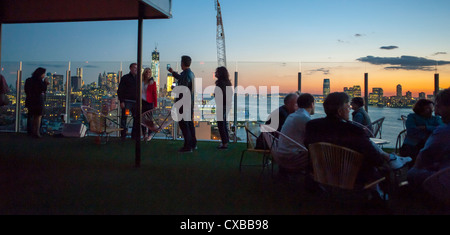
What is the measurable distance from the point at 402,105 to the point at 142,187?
6.61 meters

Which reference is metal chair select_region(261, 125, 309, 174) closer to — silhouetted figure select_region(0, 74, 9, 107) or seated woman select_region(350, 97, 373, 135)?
seated woman select_region(350, 97, 373, 135)

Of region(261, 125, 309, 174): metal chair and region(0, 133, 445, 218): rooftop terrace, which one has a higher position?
region(261, 125, 309, 174): metal chair

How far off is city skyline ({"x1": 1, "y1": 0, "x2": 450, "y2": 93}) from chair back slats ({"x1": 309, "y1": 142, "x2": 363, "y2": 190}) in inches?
144

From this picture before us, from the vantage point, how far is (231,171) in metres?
4.79

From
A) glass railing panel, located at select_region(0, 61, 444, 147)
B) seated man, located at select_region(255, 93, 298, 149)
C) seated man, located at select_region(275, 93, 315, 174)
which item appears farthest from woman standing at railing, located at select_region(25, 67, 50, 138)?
seated man, located at select_region(275, 93, 315, 174)

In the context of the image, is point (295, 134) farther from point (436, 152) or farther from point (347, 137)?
point (436, 152)

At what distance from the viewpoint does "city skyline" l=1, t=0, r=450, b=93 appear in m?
8.02

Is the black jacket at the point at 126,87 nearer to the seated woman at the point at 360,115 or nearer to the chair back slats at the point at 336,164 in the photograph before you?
the seated woman at the point at 360,115

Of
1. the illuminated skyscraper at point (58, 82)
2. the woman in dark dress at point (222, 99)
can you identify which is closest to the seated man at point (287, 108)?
the woman in dark dress at point (222, 99)

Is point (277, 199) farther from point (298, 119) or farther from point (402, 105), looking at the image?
point (402, 105)

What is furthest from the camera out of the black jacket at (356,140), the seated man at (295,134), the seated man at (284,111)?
the seated man at (284,111)

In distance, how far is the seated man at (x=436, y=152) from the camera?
2816 mm

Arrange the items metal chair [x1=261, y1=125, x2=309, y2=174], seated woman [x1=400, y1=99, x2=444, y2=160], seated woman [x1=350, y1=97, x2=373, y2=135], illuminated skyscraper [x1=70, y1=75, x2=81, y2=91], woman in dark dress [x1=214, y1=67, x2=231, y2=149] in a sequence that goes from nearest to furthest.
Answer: metal chair [x1=261, y1=125, x2=309, y2=174], seated woman [x1=400, y1=99, x2=444, y2=160], seated woman [x1=350, y1=97, x2=373, y2=135], woman in dark dress [x1=214, y1=67, x2=231, y2=149], illuminated skyscraper [x1=70, y1=75, x2=81, y2=91]
